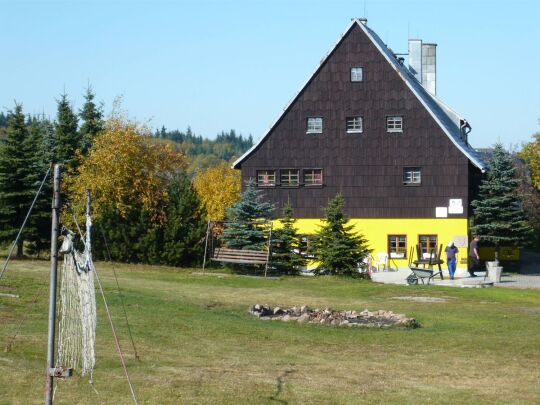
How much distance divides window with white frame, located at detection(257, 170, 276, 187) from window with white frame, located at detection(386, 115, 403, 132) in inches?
245

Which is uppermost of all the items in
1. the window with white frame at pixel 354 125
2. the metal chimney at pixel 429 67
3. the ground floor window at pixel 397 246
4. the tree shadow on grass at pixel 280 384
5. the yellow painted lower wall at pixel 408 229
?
the metal chimney at pixel 429 67

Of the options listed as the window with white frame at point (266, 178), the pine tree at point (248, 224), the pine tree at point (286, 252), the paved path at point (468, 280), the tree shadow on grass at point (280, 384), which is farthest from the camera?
the window with white frame at point (266, 178)

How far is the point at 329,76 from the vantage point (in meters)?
48.6

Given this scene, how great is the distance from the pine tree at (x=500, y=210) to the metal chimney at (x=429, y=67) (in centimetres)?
1219

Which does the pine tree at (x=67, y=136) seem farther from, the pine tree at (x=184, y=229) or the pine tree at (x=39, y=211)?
the pine tree at (x=184, y=229)

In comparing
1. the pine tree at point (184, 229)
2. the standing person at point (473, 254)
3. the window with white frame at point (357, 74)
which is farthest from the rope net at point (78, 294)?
the window with white frame at point (357, 74)

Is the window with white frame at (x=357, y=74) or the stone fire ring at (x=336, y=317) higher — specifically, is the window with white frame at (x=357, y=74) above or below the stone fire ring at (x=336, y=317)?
above

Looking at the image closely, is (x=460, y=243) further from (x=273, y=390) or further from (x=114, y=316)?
(x=273, y=390)

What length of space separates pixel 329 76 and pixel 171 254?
40.6 ft

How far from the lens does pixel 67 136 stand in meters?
51.4

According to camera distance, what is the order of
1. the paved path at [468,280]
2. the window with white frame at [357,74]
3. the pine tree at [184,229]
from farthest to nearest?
the window with white frame at [357,74]
the pine tree at [184,229]
the paved path at [468,280]

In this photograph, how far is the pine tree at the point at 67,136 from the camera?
50.8m

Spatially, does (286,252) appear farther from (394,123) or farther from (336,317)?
(336,317)

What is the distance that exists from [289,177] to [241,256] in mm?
9851
